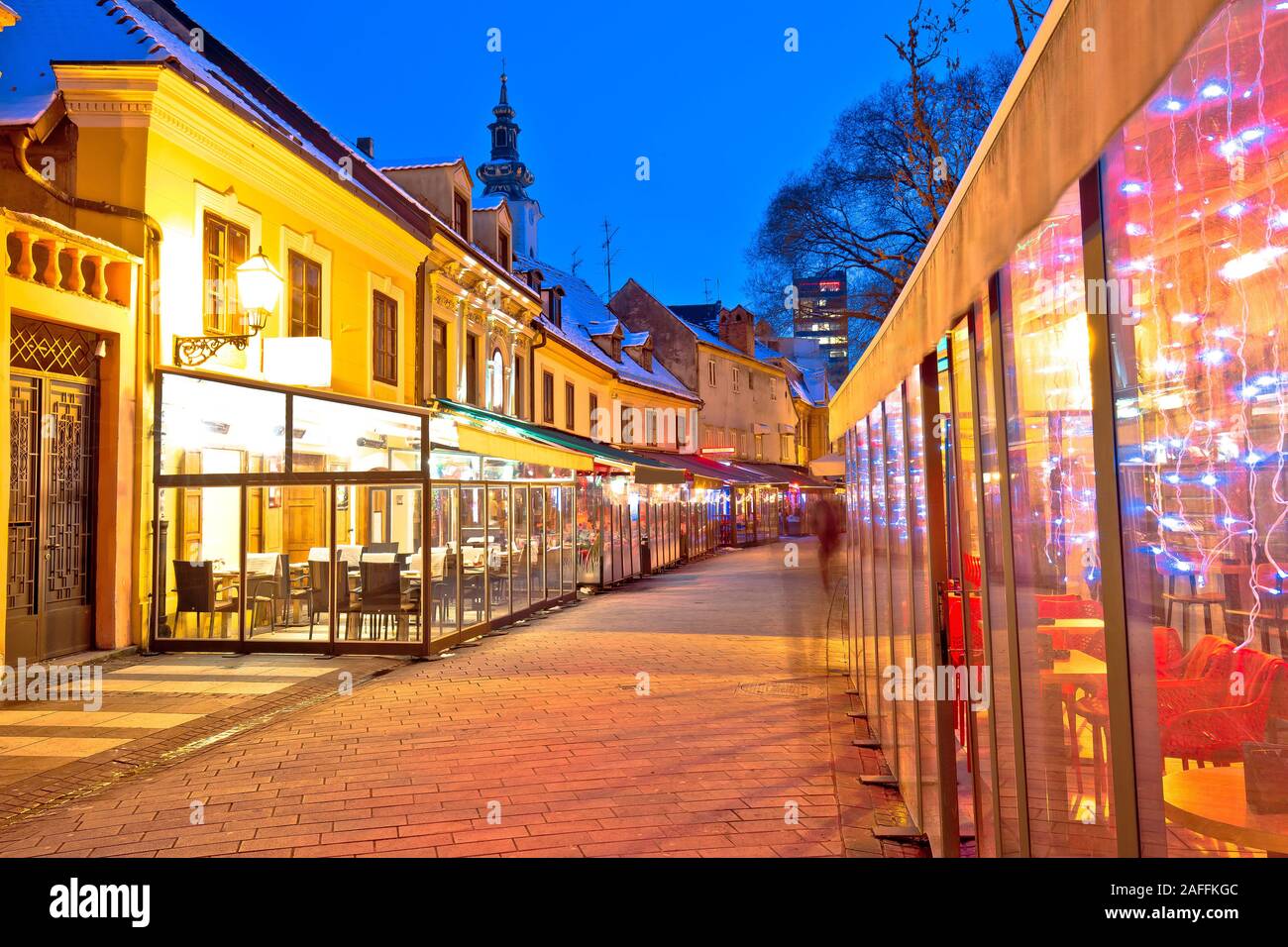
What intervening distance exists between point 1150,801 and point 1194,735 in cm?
14

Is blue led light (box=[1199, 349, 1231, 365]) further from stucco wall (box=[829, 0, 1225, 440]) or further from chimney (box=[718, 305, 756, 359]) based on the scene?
chimney (box=[718, 305, 756, 359])

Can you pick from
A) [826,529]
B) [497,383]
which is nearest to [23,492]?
[826,529]

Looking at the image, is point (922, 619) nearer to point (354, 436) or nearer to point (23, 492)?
point (23, 492)

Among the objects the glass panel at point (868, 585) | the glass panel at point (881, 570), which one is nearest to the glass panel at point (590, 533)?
the glass panel at point (868, 585)

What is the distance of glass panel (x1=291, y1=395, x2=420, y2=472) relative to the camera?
11.9 meters

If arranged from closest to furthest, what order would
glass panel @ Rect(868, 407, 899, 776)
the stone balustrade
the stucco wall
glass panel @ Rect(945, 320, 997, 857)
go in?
the stucco wall, glass panel @ Rect(945, 320, 997, 857), glass panel @ Rect(868, 407, 899, 776), the stone balustrade

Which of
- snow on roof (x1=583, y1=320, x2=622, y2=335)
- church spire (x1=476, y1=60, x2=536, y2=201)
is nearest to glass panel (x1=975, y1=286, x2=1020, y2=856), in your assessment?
snow on roof (x1=583, y1=320, x2=622, y2=335)

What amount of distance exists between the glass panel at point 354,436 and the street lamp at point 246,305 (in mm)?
1025

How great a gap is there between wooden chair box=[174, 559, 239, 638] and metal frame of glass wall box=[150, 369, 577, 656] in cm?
1

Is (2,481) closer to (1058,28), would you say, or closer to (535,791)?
(535,791)

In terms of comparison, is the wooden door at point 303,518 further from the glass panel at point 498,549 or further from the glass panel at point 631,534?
the glass panel at point 631,534

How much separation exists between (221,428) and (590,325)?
25.8 metres

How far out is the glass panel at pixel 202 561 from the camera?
11406 millimetres
